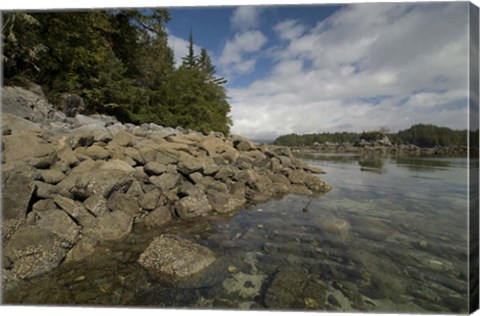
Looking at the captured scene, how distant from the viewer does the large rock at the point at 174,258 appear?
3.44 metres

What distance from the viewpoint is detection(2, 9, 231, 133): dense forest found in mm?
5617

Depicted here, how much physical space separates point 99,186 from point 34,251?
5.74 feet

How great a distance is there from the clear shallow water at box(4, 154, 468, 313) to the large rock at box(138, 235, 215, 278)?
0.13 metres

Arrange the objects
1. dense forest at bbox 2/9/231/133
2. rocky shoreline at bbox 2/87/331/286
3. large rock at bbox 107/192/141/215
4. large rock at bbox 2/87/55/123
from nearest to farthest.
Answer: rocky shoreline at bbox 2/87/331/286, large rock at bbox 107/192/141/215, dense forest at bbox 2/9/231/133, large rock at bbox 2/87/55/123

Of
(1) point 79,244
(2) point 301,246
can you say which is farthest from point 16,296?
(2) point 301,246

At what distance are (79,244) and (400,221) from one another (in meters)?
5.91

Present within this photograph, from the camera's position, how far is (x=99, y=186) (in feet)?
16.8

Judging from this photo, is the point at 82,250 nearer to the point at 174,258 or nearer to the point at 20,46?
the point at 174,258

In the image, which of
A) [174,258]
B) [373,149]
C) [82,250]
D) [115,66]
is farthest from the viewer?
[373,149]

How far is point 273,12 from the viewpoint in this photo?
12.5 ft

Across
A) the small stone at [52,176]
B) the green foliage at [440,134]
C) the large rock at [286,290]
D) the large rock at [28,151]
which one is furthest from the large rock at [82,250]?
the green foliage at [440,134]

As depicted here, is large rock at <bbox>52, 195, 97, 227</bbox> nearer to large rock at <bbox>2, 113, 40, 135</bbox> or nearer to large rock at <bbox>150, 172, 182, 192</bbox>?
large rock at <bbox>2, 113, 40, 135</bbox>

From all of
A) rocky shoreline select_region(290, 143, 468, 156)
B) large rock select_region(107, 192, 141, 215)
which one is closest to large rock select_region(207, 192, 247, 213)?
large rock select_region(107, 192, 141, 215)

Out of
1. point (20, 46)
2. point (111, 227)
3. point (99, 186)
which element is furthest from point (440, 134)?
point (20, 46)
